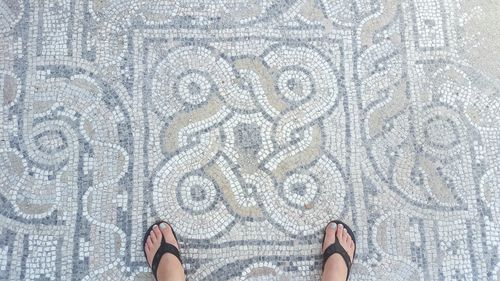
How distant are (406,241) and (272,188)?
1.80 ft

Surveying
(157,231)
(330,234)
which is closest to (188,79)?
(157,231)

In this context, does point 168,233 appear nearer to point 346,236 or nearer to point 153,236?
point 153,236

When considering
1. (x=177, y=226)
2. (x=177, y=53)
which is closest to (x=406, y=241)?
(x=177, y=226)

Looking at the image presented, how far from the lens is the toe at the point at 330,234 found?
1.98 metres

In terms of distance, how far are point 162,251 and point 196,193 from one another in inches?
10.0

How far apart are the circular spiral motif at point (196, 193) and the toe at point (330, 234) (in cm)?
44

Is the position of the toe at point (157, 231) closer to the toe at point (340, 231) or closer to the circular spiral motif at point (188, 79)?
the circular spiral motif at point (188, 79)

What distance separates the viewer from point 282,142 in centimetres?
209

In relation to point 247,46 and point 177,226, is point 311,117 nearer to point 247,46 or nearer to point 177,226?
point 247,46

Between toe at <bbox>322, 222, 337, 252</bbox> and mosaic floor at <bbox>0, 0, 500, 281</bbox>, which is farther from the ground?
mosaic floor at <bbox>0, 0, 500, 281</bbox>

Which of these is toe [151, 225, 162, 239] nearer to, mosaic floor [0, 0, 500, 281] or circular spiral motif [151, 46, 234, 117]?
mosaic floor [0, 0, 500, 281]

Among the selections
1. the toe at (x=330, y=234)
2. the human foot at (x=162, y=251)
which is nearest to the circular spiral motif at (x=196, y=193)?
the human foot at (x=162, y=251)

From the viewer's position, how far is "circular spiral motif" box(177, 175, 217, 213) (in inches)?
79.5

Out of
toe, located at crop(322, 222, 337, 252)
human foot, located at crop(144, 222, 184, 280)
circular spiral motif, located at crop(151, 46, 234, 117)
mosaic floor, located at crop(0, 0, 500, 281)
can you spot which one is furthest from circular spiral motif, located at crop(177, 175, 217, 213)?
toe, located at crop(322, 222, 337, 252)
